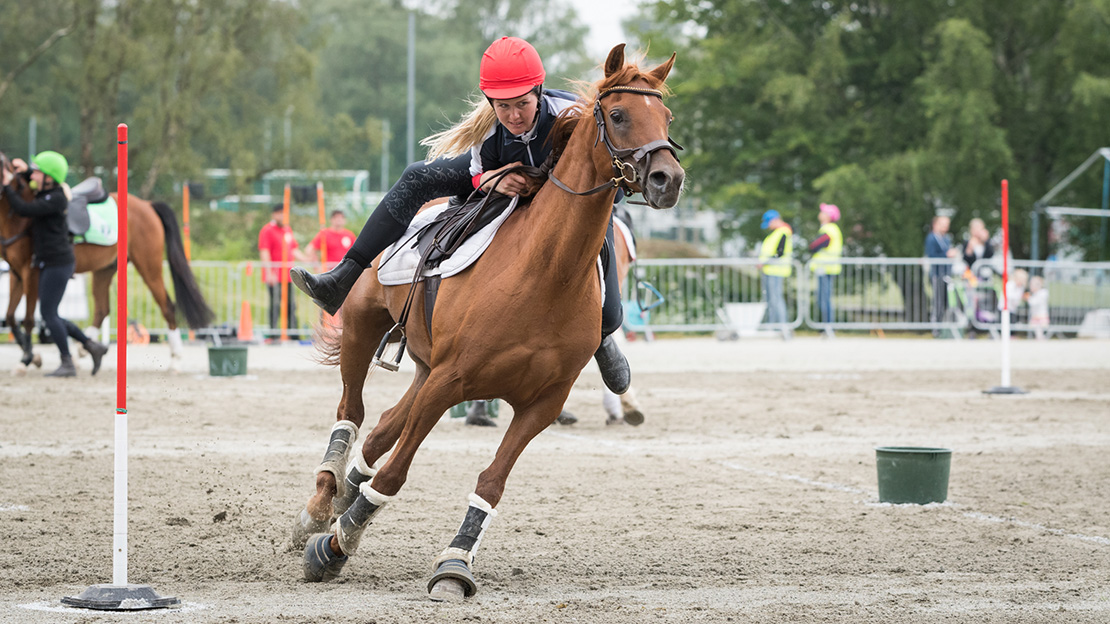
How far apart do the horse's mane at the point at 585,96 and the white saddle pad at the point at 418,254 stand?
1.08 ft

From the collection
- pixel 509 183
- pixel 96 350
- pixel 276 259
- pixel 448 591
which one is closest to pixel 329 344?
pixel 509 183

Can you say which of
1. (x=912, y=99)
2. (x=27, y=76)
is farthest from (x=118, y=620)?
(x=27, y=76)

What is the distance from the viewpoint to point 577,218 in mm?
5039

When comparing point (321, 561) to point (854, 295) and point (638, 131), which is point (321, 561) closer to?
point (638, 131)

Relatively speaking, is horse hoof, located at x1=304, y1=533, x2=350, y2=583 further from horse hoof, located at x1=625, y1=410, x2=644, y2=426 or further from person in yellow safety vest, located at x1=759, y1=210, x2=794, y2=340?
person in yellow safety vest, located at x1=759, y1=210, x2=794, y2=340

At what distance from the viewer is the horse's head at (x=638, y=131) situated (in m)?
4.54

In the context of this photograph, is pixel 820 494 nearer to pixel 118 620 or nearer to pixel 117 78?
pixel 118 620

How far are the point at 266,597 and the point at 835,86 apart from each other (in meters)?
26.7

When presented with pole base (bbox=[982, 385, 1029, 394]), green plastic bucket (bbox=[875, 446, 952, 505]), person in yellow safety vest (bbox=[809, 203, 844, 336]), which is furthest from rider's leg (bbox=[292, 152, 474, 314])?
person in yellow safety vest (bbox=[809, 203, 844, 336])

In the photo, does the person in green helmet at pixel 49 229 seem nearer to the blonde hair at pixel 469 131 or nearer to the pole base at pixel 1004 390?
the blonde hair at pixel 469 131

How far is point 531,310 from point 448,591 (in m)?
1.17

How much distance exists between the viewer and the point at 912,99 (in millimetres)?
28828

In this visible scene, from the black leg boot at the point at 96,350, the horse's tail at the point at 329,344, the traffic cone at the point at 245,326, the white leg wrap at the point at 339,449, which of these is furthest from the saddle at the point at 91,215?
the white leg wrap at the point at 339,449

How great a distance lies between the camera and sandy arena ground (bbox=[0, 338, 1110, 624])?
493 centimetres
